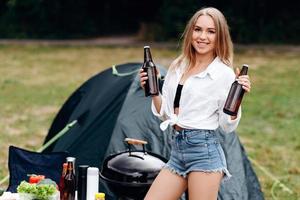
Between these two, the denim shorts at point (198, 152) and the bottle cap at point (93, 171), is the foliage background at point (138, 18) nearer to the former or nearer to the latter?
the bottle cap at point (93, 171)

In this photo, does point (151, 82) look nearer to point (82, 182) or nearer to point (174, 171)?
point (174, 171)

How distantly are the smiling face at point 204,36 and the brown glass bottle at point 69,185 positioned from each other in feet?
3.44

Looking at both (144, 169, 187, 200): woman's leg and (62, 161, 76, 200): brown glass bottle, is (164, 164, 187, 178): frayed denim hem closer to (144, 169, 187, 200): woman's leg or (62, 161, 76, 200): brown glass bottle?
(144, 169, 187, 200): woman's leg

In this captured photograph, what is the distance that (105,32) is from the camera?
965 inches

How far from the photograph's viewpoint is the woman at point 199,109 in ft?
11.8

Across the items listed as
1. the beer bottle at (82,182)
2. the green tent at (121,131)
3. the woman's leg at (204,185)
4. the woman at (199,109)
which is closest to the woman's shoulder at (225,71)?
the woman at (199,109)

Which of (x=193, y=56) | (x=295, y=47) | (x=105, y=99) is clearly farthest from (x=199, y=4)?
(x=193, y=56)

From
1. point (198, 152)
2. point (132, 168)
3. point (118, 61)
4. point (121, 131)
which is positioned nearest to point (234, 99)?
point (198, 152)

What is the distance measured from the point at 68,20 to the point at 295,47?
7989 mm

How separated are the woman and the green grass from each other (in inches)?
116

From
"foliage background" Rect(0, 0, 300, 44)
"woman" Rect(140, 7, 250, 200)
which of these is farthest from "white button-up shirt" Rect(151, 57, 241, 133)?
"foliage background" Rect(0, 0, 300, 44)

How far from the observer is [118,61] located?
1662cm

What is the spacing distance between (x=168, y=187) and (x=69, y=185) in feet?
2.13

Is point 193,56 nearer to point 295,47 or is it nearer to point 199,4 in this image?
point 295,47
